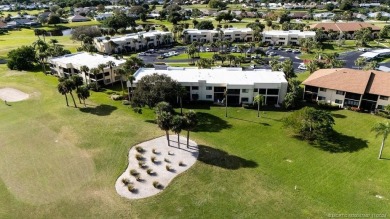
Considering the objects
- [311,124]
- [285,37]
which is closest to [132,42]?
[285,37]

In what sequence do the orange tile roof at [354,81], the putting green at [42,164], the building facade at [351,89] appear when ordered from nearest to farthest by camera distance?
the putting green at [42,164]
the building facade at [351,89]
the orange tile roof at [354,81]

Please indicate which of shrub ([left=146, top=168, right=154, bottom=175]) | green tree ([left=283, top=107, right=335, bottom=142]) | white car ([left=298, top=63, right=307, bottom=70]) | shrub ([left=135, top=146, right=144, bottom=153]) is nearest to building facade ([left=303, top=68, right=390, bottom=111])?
green tree ([left=283, top=107, right=335, bottom=142])

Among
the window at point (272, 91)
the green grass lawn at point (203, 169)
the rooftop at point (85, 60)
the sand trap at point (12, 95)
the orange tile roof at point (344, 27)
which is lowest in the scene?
the green grass lawn at point (203, 169)

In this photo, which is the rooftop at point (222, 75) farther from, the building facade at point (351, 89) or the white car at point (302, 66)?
the white car at point (302, 66)

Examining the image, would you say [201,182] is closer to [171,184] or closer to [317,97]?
[171,184]

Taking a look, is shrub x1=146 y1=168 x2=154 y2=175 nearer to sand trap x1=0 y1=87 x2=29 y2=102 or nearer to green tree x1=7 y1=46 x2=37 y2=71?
sand trap x1=0 y1=87 x2=29 y2=102

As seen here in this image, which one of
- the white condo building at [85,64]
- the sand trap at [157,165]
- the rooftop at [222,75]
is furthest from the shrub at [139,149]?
the white condo building at [85,64]

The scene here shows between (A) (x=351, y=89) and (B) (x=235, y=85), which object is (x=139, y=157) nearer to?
(B) (x=235, y=85)
